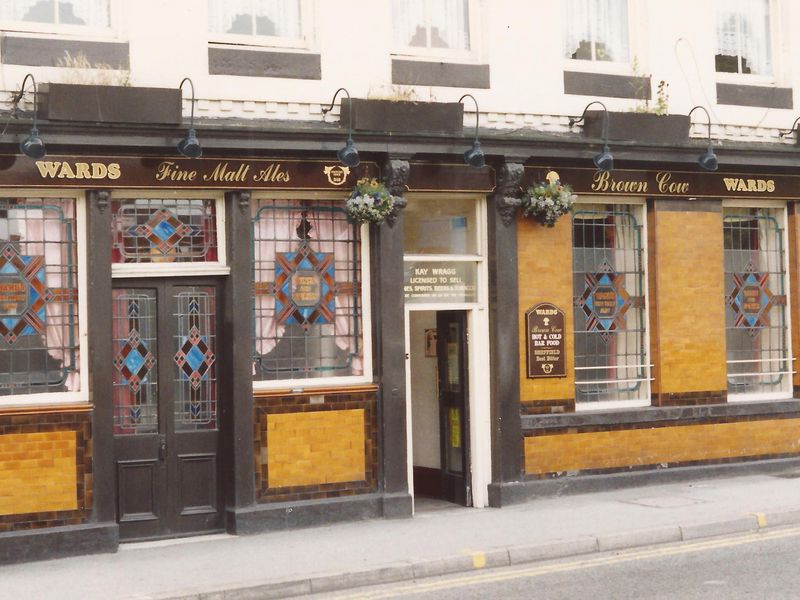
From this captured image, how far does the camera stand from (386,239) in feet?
42.2

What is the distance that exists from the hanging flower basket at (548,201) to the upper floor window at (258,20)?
9.84 ft

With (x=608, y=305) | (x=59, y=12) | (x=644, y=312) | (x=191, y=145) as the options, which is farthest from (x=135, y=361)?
(x=644, y=312)

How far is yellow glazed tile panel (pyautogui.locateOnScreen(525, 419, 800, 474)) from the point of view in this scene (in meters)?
13.8

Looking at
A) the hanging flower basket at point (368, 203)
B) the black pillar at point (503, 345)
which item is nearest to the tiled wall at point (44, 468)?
the hanging flower basket at point (368, 203)

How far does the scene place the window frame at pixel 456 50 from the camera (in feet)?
43.5

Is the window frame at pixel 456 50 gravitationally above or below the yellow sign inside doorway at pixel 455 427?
above

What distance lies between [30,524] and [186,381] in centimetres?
205

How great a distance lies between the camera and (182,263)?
477 inches

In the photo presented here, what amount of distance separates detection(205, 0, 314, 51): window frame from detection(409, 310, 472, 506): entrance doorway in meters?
3.43

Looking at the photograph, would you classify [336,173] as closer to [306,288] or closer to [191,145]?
[306,288]

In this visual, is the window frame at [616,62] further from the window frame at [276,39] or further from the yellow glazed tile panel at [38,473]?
the yellow glazed tile panel at [38,473]

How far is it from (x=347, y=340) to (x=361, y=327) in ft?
0.66

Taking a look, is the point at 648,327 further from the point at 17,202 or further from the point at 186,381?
the point at 17,202

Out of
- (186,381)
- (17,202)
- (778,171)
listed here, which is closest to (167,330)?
(186,381)
